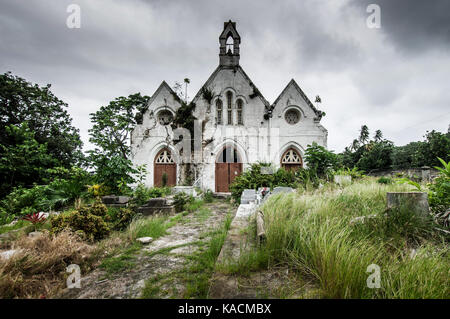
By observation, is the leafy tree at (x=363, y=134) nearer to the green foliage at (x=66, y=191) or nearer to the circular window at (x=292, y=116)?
the circular window at (x=292, y=116)

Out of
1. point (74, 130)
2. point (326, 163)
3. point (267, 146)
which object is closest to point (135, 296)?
point (326, 163)

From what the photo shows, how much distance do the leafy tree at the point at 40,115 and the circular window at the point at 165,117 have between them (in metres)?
5.63

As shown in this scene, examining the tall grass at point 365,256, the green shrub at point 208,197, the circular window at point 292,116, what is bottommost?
the green shrub at point 208,197

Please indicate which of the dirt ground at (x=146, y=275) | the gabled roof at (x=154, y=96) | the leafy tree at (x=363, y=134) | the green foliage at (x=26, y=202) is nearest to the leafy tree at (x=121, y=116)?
the gabled roof at (x=154, y=96)

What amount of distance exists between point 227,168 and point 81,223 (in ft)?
28.2

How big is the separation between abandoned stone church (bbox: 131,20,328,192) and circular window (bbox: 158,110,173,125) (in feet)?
0.23

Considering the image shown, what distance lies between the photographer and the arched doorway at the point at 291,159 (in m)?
11.3

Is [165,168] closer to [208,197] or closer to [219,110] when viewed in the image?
[208,197]

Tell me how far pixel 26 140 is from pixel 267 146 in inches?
507

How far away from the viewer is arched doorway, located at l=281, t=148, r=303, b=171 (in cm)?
1133

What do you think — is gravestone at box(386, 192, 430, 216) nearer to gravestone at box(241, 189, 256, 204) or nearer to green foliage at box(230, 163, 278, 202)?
gravestone at box(241, 189, 256, 204)

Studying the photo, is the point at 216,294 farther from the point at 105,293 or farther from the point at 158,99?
the point at 158,99

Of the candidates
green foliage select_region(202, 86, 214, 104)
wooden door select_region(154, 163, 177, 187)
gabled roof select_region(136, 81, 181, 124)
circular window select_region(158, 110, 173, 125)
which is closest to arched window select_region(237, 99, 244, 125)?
green foliage select_region(202, 86, 214, 104)
